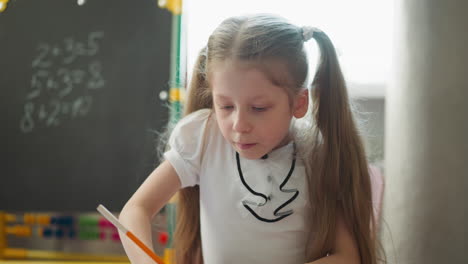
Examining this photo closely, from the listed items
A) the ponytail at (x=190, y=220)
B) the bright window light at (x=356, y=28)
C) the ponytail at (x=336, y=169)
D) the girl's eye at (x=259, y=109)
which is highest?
the bright window light at (x=356, y=28)

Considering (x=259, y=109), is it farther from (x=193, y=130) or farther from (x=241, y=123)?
(x=193, y=130)

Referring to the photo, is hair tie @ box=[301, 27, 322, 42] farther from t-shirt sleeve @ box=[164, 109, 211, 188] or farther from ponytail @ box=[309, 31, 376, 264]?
t-shirt sleeve @ box=[164, 109, 211, 188]

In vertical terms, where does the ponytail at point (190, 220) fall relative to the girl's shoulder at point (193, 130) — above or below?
below

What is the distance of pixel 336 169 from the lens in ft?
2.61

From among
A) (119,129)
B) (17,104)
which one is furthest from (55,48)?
(119,129)

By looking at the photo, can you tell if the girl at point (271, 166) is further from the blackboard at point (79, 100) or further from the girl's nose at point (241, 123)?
the blackboard at point (79, 100)

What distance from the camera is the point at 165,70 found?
1691 mm

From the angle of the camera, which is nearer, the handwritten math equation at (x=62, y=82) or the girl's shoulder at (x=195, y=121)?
the girl's shoulder at (x=195, y=121)

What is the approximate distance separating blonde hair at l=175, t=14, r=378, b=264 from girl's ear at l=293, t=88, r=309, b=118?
0.01 meters

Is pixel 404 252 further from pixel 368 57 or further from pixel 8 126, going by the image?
pixel 8 126

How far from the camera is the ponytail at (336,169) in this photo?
2.58 ft

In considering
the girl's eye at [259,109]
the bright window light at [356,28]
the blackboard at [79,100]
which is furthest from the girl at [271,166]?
the blackboard at [79,100]

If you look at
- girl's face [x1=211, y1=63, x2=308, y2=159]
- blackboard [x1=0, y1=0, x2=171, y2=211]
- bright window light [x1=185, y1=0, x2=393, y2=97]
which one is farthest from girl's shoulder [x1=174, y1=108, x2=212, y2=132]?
blackboard [x1=0, y1=0, x2=171, y2=211]

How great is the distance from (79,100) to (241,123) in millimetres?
1217
